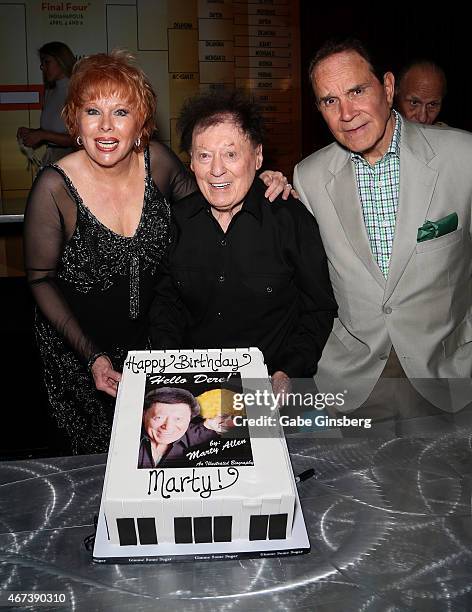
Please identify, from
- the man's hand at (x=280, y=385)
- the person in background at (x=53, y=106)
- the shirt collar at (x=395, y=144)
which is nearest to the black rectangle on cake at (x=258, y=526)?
the man's hand at (x=280, y=385)

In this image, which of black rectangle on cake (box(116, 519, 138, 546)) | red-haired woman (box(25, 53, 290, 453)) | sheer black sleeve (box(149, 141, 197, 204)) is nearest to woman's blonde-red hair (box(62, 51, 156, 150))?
red-haired woman (box(25, 53, 290, 453))

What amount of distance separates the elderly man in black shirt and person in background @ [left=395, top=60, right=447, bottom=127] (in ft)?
4.34

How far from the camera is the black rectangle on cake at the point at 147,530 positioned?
2.96ft

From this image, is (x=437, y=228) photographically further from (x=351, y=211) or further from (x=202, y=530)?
(x=202, y=530)

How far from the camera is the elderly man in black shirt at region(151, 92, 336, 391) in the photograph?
1953 mm

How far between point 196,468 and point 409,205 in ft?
4.09

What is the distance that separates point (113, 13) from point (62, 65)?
0.60 meters

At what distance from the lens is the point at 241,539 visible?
938 mm

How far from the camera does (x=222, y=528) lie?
→ 0.92m

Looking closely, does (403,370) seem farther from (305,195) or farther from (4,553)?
(4,553)

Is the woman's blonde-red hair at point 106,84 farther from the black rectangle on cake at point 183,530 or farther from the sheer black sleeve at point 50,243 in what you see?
the black rectangle on cake at point 183,530

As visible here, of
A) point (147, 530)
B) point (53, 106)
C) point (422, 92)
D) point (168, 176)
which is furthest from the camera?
point (53, 106)

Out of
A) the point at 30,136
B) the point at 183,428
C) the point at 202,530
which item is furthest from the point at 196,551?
the point at 30,136

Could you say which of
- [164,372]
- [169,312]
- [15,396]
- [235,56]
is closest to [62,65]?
[235,56]
